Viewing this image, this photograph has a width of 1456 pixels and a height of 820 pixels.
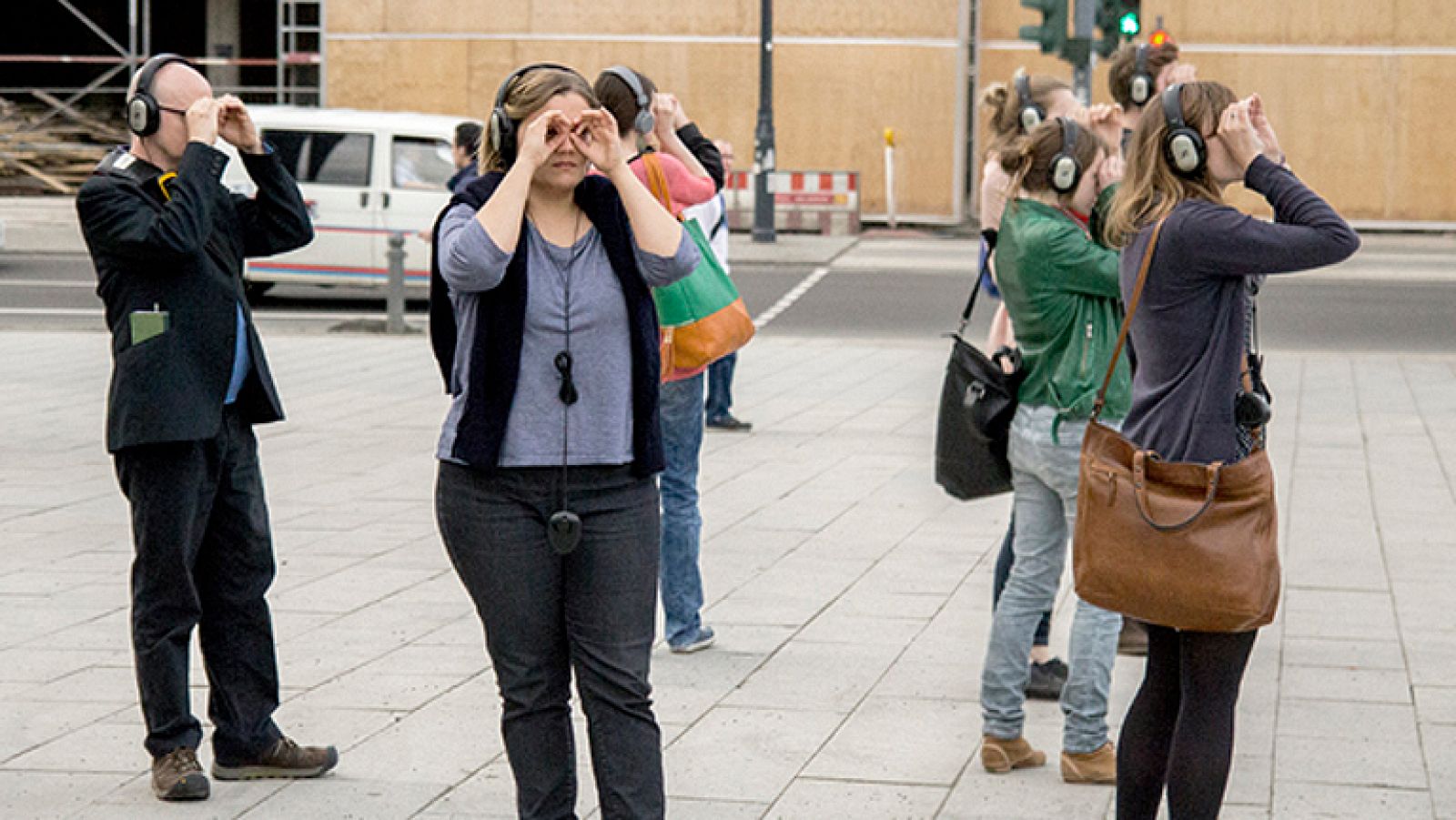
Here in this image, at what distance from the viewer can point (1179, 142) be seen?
409cm

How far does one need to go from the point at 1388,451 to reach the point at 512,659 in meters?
8.03

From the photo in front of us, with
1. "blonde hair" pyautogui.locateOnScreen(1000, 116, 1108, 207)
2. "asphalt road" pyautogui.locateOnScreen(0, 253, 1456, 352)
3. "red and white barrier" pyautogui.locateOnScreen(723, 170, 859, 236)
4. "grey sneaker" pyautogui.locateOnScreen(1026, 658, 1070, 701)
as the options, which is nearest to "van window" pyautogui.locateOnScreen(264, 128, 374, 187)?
"asphalt road" pyautogui.locateOnScreen(0, 253, 1456, 352)

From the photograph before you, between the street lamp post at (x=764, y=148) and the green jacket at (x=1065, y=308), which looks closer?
the green jacket at (x=1065, y=308)

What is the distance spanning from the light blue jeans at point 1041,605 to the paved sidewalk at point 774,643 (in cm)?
17

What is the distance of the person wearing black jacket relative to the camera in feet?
15.9

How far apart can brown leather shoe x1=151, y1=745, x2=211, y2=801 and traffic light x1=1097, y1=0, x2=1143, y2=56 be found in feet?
44.5

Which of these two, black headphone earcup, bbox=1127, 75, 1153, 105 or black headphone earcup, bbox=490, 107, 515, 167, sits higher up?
black headphone earcup, bbox=1127, 75, 1153, 105

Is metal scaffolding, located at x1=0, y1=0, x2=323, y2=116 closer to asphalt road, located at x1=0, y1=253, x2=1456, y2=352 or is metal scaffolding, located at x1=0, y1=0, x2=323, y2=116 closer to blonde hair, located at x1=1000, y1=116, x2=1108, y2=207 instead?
asphalt road, located at x1=0, y1=253, x2=1456, y2=352

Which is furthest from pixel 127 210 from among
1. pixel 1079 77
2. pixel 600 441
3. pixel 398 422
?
pixel 1079 77

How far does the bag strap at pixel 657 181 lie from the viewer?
19.0ft

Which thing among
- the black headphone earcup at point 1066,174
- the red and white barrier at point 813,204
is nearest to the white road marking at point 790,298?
the red and white barrier at point 813,204

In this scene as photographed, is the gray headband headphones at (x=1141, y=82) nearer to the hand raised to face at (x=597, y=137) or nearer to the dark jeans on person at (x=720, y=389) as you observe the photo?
the hand raised to face at (x=597, y=137)

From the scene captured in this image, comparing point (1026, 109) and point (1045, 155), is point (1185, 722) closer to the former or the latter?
point (1045, 155)

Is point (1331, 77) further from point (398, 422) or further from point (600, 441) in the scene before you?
point (600, 441)
